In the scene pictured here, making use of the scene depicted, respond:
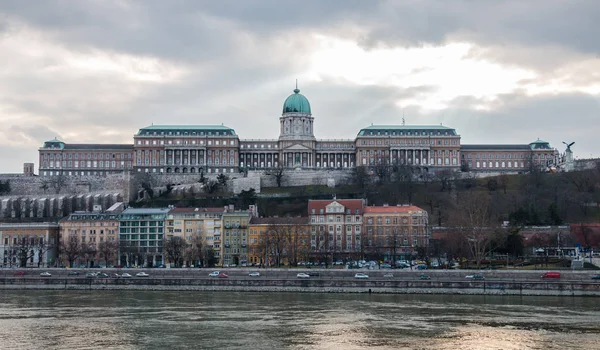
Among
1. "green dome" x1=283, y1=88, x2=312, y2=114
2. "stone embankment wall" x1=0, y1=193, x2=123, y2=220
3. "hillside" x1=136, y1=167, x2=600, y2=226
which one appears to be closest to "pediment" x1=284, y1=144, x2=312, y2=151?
"green dome" x1=283, y1=88, x2=312, y2=114

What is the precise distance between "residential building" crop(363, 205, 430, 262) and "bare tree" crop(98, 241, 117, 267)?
78.7 feet

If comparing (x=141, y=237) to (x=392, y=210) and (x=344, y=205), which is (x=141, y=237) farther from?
(x=392, y=210)

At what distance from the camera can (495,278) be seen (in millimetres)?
57719

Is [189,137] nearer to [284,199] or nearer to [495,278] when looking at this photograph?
[284,199]

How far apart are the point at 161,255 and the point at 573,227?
132 feet

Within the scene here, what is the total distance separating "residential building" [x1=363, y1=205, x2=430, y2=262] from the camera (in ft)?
258

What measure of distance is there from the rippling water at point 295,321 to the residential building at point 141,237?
85.4 feet

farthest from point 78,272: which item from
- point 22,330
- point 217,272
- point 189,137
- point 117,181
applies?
point 189,137

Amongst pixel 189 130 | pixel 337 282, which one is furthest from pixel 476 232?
pixel 189 130

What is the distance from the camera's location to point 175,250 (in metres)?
76.2

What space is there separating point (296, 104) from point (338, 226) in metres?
69.0

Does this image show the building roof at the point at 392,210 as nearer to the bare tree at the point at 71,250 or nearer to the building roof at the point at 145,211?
the building roof at the point at 145,211

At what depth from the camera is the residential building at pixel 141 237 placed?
82.4 m

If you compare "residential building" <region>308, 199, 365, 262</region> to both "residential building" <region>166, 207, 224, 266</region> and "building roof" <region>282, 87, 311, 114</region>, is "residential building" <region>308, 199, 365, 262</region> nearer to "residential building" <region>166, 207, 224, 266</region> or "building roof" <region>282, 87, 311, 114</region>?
"residential building" <region>166, 207, 224, 266</region>
